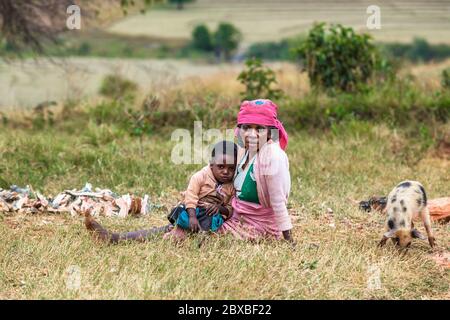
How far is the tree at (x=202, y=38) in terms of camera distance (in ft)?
87.9

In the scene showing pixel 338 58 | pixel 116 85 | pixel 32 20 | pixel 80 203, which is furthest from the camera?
pixel 116 85

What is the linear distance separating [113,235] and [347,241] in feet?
5.99

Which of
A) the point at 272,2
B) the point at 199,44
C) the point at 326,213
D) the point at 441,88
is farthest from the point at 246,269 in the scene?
the point at 272,2

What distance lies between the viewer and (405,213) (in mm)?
6078

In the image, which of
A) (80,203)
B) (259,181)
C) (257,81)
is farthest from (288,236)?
(257,81)

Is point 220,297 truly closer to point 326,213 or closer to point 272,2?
point 326,213

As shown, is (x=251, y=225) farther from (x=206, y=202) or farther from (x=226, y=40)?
(x=226, y=40)

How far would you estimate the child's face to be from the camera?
5859 mm

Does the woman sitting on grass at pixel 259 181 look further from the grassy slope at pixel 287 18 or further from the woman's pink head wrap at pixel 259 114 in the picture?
the grassy slope at pixel 287 18

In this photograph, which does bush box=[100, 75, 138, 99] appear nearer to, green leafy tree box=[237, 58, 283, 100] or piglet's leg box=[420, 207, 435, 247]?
green leafy tree box=[237, 58, 283, 100]

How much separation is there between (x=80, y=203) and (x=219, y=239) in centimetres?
191

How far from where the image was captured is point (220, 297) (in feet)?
15.7

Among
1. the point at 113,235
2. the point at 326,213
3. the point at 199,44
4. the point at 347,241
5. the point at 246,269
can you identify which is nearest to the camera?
the point at 246,269

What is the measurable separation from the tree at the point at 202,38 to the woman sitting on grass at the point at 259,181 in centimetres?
2103
